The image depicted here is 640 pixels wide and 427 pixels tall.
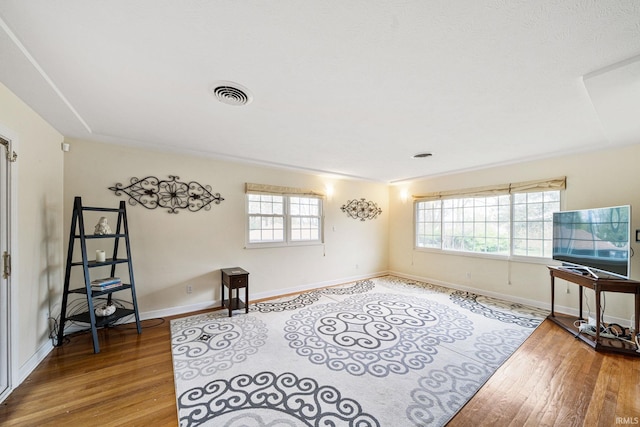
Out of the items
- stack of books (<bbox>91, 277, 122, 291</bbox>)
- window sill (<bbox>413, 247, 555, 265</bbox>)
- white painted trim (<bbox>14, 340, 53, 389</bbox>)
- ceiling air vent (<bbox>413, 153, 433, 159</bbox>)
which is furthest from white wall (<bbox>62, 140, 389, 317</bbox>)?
window sill (<bbox>413, 247, 555, 265</bbox>)

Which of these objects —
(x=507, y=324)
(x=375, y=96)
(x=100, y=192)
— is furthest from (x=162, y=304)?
(x=507, y=324)

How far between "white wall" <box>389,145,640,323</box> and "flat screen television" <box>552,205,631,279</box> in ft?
1.79

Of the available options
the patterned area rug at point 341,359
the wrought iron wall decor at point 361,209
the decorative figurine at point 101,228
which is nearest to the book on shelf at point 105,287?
the decorative figurine at point 101,228

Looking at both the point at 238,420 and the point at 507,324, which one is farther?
the point at 507,324

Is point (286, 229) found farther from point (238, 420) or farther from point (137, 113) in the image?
point (238, 420)

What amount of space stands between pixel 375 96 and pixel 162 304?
3752 mm

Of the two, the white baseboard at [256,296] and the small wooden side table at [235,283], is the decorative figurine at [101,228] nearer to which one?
the white baseboard at [256,296]

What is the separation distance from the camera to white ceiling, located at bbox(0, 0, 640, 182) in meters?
1.19

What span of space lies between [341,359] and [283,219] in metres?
2.71

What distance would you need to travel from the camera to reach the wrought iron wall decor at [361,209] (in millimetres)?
5457

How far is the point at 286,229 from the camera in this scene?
457cm

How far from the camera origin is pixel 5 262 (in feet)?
6.05

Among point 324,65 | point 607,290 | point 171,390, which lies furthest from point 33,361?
point 607,290

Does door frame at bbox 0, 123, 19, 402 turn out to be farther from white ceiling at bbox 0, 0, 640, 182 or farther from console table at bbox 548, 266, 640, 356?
console table at bbox 548, 266, 640, 356
